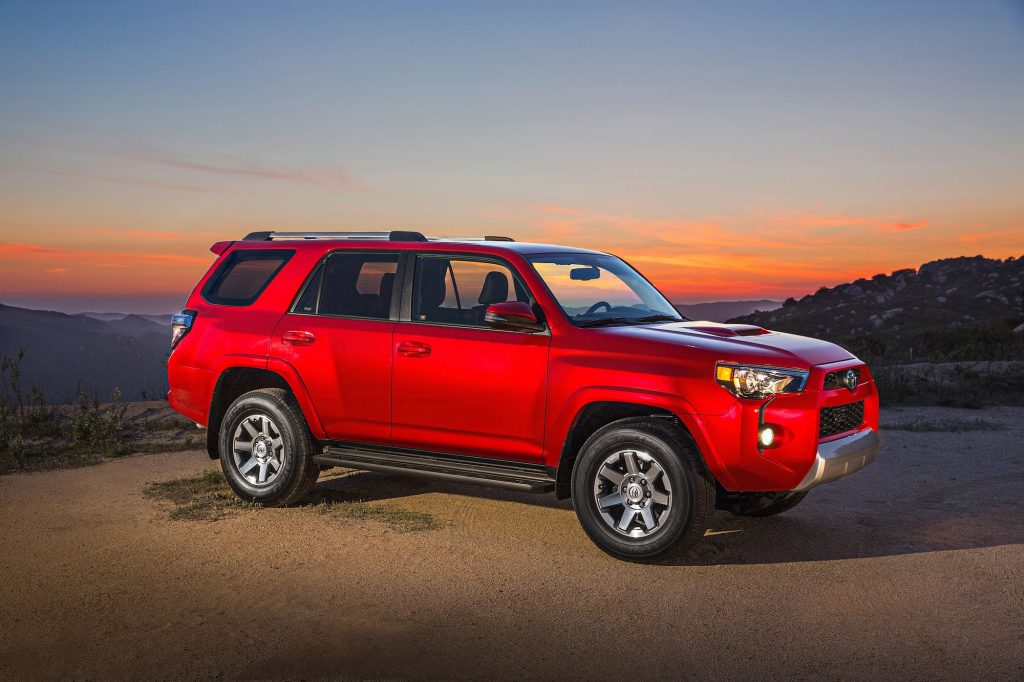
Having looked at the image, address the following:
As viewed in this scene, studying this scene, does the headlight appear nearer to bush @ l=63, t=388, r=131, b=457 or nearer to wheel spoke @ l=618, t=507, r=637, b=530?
wheel spoke @ l=618, t=507, r=637, b=530

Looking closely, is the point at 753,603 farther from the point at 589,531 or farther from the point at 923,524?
the point at 923,524

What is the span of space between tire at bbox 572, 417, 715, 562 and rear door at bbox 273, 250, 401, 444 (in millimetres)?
1760

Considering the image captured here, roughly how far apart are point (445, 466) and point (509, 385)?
825 mm

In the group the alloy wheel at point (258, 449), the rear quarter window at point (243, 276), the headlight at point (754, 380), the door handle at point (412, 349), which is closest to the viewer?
the headlight at point (754, 380)

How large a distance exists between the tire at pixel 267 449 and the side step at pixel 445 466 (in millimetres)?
185

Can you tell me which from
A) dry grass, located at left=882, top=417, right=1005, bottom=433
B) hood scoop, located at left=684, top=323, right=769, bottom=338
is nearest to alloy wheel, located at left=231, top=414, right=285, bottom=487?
hood scoop, located at left=684, top=323, right=769, bottom=338

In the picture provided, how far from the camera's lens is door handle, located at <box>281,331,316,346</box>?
25.4 feet

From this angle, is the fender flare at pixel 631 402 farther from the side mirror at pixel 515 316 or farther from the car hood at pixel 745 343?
the side mirror at pixel 515 316

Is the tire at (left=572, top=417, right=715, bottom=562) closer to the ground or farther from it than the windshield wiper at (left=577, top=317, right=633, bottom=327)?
closer to the ground

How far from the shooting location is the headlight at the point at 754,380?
6.16 m

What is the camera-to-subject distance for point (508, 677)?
4535 mm

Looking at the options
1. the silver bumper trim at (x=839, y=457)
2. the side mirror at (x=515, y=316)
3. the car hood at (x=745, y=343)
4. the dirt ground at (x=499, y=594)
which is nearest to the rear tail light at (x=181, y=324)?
the dirt ground at (x=499, y=594)

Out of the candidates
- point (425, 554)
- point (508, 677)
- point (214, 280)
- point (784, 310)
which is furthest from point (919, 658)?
point (784, 310)

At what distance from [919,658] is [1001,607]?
42.1 inches
